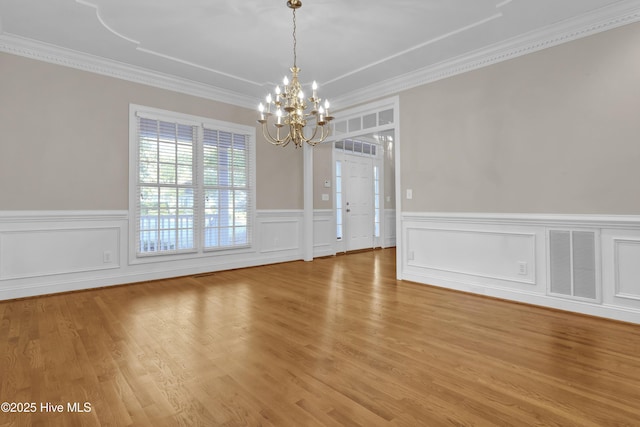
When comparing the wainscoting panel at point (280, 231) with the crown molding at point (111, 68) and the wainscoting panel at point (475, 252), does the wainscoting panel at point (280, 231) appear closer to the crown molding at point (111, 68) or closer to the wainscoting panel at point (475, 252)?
the crown molding at point (111, 68)

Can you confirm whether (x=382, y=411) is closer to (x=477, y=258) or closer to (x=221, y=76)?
(x=477, y=258)

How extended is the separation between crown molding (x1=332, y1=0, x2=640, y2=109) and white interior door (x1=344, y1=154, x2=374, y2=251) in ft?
8.55

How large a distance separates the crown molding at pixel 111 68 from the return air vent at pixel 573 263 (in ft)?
15.6

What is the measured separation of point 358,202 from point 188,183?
13.1 feet

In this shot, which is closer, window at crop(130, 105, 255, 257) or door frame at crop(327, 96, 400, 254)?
window at crop(130, 105, 255, 257)

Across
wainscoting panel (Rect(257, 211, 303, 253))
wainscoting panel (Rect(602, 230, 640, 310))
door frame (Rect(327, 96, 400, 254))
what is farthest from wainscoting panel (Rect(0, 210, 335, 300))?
wainscoting panel (Rect(602, 230, 640, 310))

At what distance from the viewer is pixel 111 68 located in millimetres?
4266

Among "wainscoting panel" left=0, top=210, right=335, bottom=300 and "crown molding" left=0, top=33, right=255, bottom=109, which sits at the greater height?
"crown molding" left=0, top=33, right=255, bottom=109

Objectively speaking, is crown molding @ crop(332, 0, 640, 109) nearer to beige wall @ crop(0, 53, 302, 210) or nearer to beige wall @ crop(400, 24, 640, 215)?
beige wall @ crop(400, 24, 640, 215)

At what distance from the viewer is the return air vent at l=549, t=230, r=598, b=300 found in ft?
10.2

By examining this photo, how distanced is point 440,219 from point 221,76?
3.64m

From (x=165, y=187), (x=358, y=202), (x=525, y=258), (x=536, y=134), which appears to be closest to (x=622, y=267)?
(x=525, y=258)

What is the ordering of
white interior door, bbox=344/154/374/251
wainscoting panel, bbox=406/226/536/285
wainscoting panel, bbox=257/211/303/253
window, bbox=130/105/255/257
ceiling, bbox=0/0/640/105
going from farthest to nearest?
white interior door, bbox=344/154/374/251 → wainscoting panel, bbox=257/211/303/253 → window, bbox=130/105/255/257 → wainscoting panel, bbox=406/226/536/285 → ceiling, bbox=0/0/640/105

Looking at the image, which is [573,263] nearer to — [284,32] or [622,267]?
[622,267]
